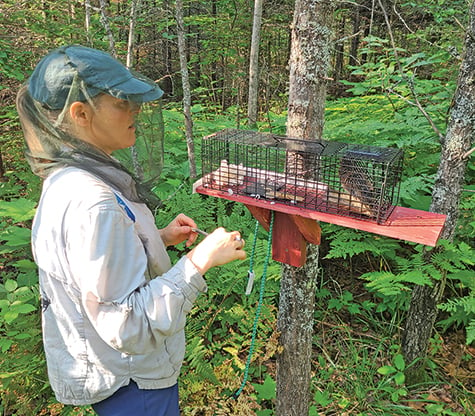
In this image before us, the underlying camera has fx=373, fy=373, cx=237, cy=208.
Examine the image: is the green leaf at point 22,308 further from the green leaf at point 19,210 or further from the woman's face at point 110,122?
the woman's face at point 110,122

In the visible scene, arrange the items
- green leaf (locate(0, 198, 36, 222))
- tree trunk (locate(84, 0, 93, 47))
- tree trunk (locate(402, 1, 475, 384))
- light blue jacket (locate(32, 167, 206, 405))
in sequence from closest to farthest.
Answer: light blue jacket (locate(32, 167, 206, 405)) → tree trunk (locate(402, 1, 475, 384)) → green leaf (locate(0, 198, 36, 222)) → tree trunk (locate(84, 0, 93, 47))

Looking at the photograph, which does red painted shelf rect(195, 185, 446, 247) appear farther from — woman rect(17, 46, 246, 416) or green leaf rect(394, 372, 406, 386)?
green leaf rect(394, 372, 406, 386)

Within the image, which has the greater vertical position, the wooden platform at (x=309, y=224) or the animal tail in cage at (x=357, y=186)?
the animal tail in cage at (x=357, y=186)

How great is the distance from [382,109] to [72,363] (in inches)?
222

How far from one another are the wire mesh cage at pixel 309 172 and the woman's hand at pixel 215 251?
454 millimetres

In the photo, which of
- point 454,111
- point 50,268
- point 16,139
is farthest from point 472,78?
point 16,139

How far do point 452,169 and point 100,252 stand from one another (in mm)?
2615

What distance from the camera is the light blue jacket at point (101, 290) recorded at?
4.06ft

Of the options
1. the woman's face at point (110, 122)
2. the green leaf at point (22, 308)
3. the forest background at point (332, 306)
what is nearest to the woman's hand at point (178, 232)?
the forest background at point (332, 306)

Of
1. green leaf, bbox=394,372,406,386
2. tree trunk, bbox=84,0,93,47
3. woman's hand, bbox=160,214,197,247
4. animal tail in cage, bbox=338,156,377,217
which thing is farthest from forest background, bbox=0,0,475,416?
animal tail in cage, bbox=338,156,377,217

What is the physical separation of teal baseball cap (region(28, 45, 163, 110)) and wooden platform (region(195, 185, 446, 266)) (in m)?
0.81

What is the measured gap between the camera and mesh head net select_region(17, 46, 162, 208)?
1.31m

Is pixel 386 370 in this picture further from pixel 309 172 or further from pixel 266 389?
pixel 309 172

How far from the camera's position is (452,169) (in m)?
2.78
